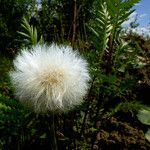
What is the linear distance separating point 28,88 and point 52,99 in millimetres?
155

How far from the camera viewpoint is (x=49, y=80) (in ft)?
9.27

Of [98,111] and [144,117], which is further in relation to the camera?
[144,117]

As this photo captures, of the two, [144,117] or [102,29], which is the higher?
[102,29]

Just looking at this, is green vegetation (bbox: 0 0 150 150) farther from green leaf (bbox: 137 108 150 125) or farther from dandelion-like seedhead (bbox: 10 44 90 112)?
dandelion-like seedhead (bbox: 10 44 90 112)

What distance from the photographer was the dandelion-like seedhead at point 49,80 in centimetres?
280

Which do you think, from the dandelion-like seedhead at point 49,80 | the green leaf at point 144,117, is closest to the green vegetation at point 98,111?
the green leaf at point 144,117

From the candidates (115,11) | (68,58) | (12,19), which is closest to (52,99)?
(68,58)

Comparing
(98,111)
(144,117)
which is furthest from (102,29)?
(144,117)

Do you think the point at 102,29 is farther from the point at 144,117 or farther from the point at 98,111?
the point at 144,117

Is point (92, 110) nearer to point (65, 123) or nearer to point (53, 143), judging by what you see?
point (65, 123)

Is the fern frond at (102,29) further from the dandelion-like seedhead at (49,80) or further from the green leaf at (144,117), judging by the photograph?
the green leaf at (144,117)

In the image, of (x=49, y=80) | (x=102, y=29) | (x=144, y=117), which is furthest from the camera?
(x=144, y=117)

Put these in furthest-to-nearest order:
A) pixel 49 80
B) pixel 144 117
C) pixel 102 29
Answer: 1. pixel 144 117
2. pixel 102 29
3. pixel 49 80

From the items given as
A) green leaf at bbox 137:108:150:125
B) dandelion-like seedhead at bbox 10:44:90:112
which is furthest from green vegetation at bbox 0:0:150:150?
dandelion-like seedhead at bbox 10:44:90:112
